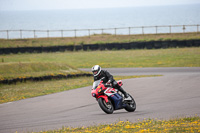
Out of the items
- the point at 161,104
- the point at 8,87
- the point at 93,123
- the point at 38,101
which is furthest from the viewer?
the point at 8,87

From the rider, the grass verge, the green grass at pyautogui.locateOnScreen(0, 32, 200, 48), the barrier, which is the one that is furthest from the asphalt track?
the green grass at pyautogui.locateOnScreen(0, 32, 200, 48)

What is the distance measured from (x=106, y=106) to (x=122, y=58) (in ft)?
82.6

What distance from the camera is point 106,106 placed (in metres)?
10.4

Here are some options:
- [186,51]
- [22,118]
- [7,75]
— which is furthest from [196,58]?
[22,118]

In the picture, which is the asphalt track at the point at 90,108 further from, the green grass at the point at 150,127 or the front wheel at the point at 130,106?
the green grass at the point at 150,127

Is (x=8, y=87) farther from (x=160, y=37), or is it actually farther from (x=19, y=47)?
(x=160, y=37)

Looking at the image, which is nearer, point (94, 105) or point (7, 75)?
point (94, 105)

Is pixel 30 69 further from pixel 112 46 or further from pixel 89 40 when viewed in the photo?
pixel 89 40

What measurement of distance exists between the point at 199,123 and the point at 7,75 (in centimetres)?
1509

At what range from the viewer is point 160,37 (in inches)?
1807

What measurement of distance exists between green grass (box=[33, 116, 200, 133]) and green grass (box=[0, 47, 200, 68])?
789 inches

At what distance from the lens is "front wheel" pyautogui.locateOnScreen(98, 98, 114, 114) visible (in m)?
10.3

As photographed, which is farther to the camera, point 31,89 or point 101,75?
point 31,89

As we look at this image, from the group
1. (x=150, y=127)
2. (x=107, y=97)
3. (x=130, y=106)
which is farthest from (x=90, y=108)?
(x=150, y=127)
